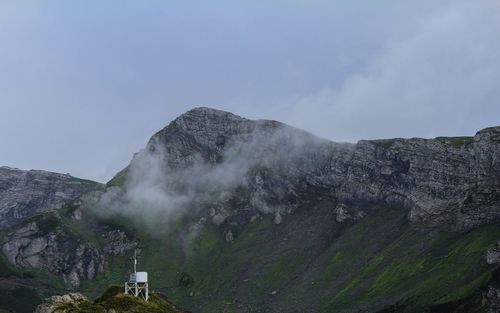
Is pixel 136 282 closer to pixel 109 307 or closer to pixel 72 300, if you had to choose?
pixel 72 300

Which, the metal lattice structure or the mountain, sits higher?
the metal lattice structure

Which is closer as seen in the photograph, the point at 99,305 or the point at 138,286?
the point at 99,305

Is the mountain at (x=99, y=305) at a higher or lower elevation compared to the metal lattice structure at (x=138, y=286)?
lower

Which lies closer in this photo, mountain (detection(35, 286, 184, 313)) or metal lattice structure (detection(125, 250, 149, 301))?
mountain (detection(35, 286, 184, 313))

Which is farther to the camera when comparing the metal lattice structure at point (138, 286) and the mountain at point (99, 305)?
the metal lattice structure at point (138, 286)

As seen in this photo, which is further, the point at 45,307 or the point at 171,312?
the point at 171,312

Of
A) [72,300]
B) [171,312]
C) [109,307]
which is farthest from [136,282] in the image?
[109,307]

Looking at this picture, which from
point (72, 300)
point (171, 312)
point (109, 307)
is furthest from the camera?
point (171, 312)

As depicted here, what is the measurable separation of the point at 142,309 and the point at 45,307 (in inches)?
753

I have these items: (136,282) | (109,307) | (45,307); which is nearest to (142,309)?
(109,307)

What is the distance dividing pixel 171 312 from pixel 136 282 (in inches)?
587

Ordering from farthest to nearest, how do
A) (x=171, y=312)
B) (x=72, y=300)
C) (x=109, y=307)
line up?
(x=171, y=312)
(x=72, y=300)
(x=109, y=307)

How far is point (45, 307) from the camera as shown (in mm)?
135000

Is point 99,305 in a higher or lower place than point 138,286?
lower
